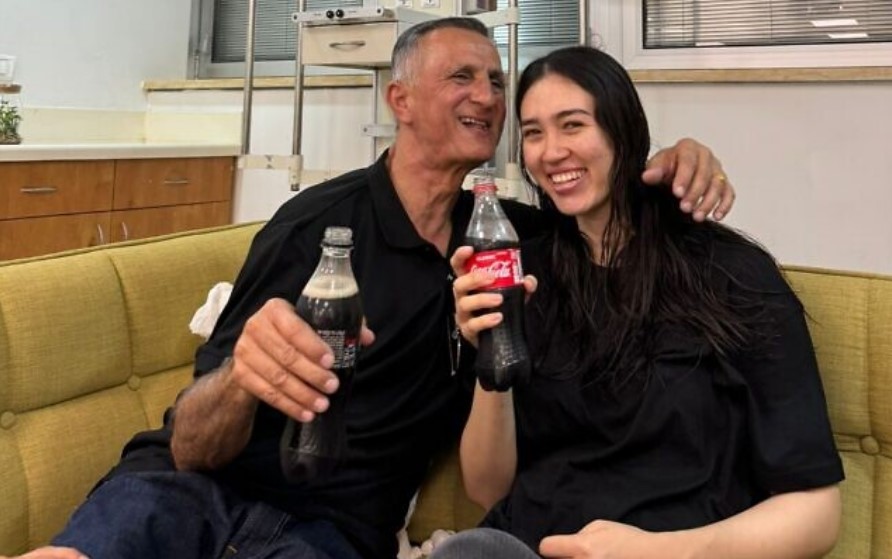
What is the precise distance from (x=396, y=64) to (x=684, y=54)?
1.22 metres

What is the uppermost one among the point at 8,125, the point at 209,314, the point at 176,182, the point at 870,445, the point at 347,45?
the point at 347,45

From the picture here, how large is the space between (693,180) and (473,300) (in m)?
0.43

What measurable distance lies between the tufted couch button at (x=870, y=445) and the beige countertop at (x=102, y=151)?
96.6 inches

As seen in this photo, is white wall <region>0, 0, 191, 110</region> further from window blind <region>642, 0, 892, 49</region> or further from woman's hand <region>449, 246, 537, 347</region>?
woman's hand <region>449, 246, 537, 347</region>

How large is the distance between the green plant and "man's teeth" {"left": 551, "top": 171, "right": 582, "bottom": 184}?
2.29 metres

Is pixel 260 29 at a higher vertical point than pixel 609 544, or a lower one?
higher

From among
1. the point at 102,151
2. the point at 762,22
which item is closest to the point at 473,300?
the point at 762,22

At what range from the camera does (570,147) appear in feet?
3.72

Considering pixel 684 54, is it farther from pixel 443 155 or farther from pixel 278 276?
pixel 278 276

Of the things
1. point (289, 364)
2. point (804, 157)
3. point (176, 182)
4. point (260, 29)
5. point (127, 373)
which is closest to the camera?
point (289, 364)

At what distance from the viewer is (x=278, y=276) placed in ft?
4.26

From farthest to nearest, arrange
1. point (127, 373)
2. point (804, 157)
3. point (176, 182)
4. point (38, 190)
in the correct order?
point (176, 182), point (38, 190), point (804, 157), point (127, 373)

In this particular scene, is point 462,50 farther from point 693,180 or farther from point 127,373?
point 127,373

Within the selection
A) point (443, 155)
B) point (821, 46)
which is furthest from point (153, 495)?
point (821, 46)
